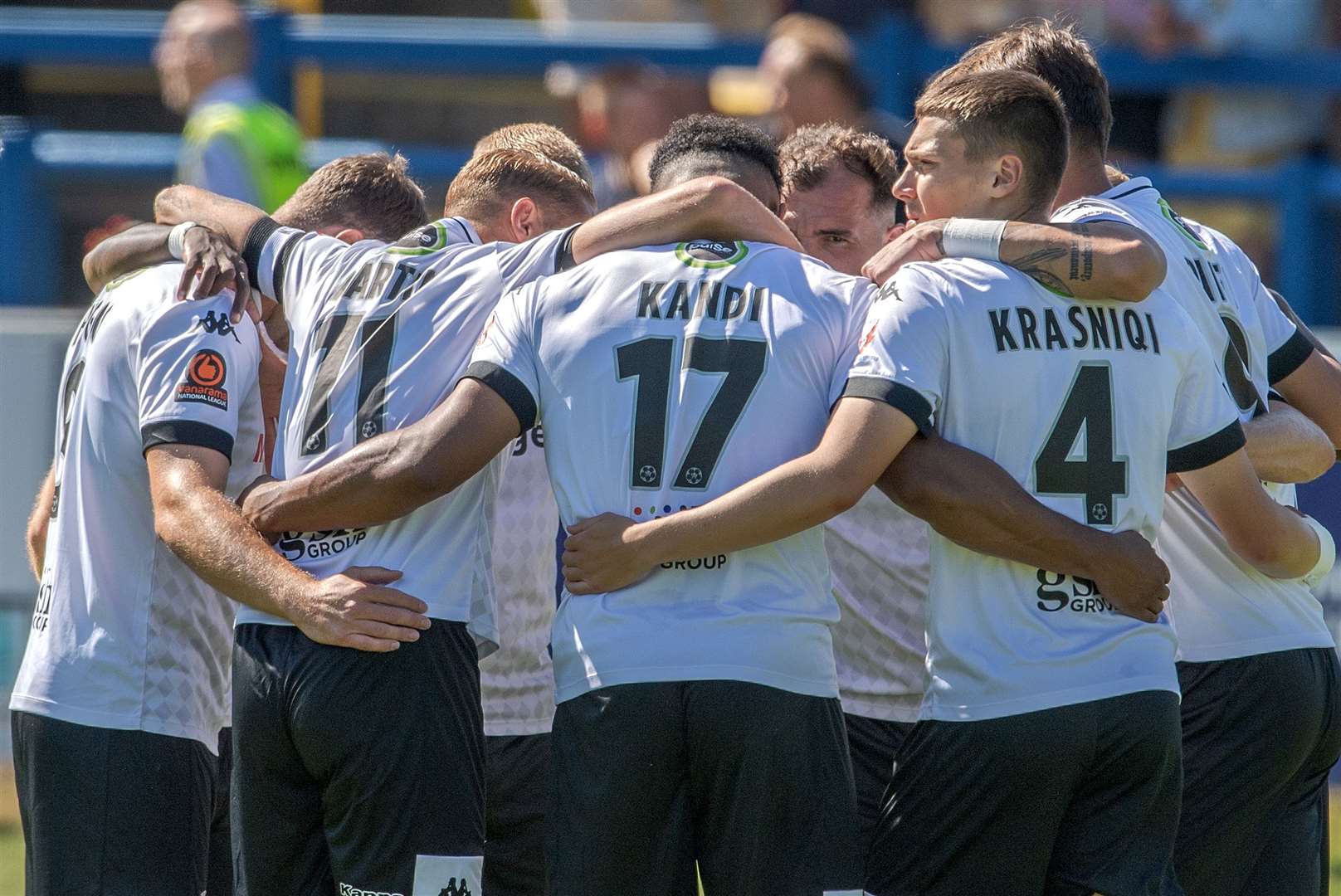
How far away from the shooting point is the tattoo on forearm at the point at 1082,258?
342cm

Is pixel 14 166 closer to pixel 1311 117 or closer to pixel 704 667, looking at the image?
pixel 704 667

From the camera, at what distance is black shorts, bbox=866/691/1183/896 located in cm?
334

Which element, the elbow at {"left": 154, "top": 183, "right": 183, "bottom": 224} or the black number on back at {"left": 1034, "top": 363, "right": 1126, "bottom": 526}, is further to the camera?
the elbow at {"left": 154, "top": 183, "right": 183, "bottom": 224}

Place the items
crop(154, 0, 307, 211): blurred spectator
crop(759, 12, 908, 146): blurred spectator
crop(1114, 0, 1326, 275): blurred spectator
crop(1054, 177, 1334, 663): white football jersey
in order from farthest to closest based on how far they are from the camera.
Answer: crop(1114, 0, 1326, 275): blurred spectator < crop(154, 0, 307, 211): blurred spectator < crop(759, 12, 908, 146): blurred spectator < crop(1054, 177, 1334, 663): white football jersey

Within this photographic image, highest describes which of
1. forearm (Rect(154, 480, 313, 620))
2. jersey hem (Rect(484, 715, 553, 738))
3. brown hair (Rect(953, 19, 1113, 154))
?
brown hair (Rect(953, 19, 1113, 154))

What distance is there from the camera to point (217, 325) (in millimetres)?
3971

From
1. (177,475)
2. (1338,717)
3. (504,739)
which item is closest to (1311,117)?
(1338,717)

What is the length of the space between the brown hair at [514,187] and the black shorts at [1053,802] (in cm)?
173

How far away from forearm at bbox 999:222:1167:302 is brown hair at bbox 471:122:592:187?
1383 mm

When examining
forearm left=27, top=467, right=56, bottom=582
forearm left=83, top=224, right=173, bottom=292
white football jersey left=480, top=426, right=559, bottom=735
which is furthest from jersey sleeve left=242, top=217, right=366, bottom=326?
forearm left=27, top=467, right=56, bottom=582

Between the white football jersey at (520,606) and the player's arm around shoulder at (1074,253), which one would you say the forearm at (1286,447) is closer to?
the player's arm around shoulder at (1074,253)

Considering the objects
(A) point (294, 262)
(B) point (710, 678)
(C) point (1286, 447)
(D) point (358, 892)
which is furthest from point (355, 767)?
(C) point (1286, 447)

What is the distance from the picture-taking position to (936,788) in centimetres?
341

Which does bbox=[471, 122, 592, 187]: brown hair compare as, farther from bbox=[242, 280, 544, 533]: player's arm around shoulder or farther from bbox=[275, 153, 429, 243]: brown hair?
bbox=[242, 280, 544, 533]: player's arm around shoulder
